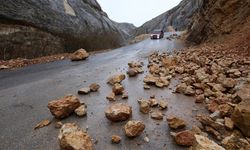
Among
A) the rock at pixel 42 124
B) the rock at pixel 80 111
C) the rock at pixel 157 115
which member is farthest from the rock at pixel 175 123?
the rock at pixel 42 124

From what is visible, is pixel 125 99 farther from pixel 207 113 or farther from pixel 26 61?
pixel 26 61

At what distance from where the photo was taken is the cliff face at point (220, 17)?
10.3 metres

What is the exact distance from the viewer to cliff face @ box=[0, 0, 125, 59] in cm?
1063

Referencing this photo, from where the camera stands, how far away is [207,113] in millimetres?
3588

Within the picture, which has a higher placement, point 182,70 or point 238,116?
point 238,116

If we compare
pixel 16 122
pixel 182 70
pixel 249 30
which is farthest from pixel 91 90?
pixel 249 30

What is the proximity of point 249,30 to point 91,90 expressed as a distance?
7044 millimetres

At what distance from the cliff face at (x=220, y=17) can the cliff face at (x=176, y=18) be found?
30559 mm

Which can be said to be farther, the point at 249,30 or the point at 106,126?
the point at 249,30

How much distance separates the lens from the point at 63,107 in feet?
11.5

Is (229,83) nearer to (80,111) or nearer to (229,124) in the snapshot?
(229,124)

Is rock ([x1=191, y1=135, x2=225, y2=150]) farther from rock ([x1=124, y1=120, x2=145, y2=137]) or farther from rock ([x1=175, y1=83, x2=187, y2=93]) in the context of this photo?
rock ([x1=175, y1=83, x2=187, y2=93])

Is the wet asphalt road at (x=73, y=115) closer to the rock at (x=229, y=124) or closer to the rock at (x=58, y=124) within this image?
the rock at (x=58, y=124)

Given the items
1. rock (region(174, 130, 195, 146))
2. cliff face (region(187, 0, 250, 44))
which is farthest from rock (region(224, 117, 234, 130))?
cliff face (region(187, 0, 250, 44))
